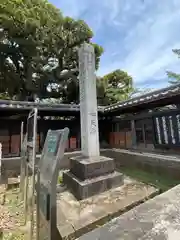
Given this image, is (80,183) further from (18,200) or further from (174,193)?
(174,193)

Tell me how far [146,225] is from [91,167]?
8.76 ft

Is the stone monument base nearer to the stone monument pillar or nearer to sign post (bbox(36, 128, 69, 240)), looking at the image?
the stone monument pillar

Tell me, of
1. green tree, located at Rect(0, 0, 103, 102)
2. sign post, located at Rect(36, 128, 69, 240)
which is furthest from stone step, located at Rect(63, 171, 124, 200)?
green tree, located at Rect(0, 0, 103, 102)

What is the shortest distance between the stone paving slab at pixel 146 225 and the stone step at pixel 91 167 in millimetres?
2282

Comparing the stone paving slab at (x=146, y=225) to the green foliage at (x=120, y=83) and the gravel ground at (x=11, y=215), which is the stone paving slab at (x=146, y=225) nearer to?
the gravel ground at (x=11, y=215)

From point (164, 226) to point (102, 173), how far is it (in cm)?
286

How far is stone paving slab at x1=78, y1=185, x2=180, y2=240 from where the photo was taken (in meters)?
1.16

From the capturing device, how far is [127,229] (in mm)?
1241

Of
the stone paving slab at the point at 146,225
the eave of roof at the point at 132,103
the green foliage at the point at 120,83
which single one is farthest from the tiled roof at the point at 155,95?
the green foliage at the point at 120,83

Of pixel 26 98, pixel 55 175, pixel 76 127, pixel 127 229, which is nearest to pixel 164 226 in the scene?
pixel 127 229

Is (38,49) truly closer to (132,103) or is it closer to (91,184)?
(132,103)

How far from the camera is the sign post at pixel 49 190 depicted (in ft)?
4.47

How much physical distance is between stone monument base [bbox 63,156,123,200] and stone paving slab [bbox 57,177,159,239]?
13 centimetres

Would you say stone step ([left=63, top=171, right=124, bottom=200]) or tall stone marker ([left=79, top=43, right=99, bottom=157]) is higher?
tall stone marker ([left=79, top=43, right=99, bottom=157])
